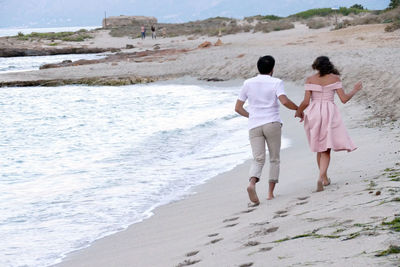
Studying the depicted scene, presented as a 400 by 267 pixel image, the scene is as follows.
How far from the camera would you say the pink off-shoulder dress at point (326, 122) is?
7355 mm

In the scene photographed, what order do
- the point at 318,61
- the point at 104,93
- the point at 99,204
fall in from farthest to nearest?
the point at 104,93, the point at 99,204, the point at 318,61

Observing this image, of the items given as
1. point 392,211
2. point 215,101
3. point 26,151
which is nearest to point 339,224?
point 392,211

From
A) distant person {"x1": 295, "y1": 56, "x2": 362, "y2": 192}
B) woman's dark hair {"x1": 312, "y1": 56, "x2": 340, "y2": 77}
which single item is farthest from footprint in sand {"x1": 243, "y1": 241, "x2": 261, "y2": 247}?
woman's dark hair {"x1": 312, "y1": 56, "x2": 340, "y2": 77}

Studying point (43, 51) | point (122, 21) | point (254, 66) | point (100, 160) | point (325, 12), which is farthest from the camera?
point (122, 21)

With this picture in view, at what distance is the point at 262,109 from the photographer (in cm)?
727

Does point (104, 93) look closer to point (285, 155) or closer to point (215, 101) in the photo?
point (215, 101)

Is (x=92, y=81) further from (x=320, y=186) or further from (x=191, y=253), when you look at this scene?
(x=191, y=253)

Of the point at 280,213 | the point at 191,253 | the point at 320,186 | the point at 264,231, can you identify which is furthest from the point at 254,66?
the point at 191,253

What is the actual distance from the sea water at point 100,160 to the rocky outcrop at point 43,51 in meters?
33.9

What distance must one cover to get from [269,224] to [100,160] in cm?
738

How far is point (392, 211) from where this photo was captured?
5.30 m

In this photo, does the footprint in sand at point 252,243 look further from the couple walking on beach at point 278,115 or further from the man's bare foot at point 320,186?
the man's bare foot at point 320,186

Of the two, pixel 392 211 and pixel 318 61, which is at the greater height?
pixel 318 61

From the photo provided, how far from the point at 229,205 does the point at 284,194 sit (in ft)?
2.20
